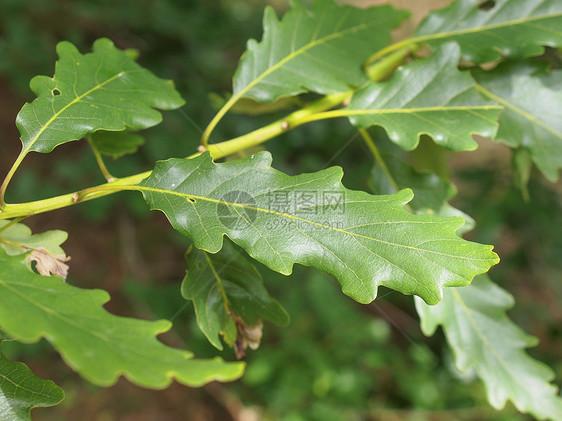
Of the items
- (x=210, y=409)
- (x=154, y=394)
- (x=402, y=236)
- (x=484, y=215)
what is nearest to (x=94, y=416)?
(x=154, y=394)

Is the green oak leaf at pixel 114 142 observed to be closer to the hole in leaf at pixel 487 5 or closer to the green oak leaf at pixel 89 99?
the green oak leaf at pixel 89 99

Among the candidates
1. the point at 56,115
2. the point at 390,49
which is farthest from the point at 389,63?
the point at 56,115

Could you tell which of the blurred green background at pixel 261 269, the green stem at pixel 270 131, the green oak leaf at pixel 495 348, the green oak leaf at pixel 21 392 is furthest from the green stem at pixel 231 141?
the blurred green background at pixel 261 269

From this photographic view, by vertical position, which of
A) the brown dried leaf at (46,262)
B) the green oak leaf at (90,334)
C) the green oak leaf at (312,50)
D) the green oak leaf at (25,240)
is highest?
the green oak leaf at (312,50)

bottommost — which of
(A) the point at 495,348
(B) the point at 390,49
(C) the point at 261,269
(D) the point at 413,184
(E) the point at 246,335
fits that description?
(C) the point at 261,269

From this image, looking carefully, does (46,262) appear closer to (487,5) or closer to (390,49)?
(390,49)

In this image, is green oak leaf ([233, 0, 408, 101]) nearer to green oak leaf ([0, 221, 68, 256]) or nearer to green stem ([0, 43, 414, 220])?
green stem ([0, 43, 414, 220])
